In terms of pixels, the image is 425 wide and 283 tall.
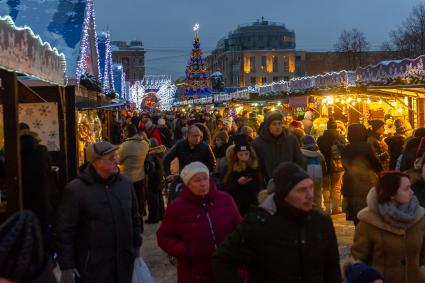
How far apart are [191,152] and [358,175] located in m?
2.10

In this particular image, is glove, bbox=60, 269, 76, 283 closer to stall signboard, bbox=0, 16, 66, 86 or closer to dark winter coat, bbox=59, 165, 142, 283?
dark winter coat, bbox=59, 165, 142, 283

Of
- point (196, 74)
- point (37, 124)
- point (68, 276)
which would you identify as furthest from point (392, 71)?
point (196, 74)

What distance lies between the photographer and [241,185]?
6.38 metres

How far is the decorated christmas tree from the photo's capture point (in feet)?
174

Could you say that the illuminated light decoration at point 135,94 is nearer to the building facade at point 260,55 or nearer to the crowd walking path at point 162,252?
the building facade at point 260,55

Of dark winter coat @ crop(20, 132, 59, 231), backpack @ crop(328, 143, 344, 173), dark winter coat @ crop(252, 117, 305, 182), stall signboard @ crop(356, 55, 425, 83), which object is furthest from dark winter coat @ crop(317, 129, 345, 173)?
dark winter coat @ crop(20, 132, 59, 231)

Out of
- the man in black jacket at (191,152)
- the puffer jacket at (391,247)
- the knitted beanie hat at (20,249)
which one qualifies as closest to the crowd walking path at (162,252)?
the man in black jacket at (191,152)

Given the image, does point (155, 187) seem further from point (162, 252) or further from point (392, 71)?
point (392, 71)

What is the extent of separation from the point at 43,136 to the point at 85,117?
5879 millimetres

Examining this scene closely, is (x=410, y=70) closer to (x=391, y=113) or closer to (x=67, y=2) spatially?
(x=391, y=113)

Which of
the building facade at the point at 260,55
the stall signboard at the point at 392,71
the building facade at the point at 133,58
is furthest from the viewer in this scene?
the building facade at the point at 133,58

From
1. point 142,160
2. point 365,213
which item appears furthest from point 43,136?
point 365,213

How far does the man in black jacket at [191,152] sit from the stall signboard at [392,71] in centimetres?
524

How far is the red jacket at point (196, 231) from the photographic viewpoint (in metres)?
4.42
